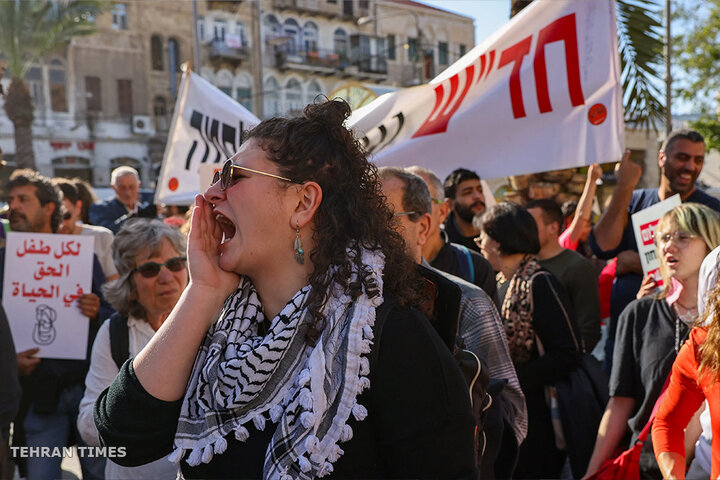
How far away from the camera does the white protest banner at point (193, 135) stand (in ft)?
24.8

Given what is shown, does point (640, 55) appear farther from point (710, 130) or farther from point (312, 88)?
point (312, 88)

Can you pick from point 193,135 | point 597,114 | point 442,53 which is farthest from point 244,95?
point 597,114

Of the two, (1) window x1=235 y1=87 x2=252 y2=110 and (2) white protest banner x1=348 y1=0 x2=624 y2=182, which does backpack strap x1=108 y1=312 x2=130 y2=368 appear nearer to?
(2) white protest banner x1=348 y1=0 x2=624 y2=182

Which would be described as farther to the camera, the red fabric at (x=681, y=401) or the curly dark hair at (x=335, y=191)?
the red fabric at (x=681, y=401)

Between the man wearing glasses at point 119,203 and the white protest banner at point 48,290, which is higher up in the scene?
the man wearing glasses at point 119,203

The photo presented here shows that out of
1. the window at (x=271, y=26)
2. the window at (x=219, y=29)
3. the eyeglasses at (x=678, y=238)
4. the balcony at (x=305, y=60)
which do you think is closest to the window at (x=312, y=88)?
→ the balcony at (x=305, y=60)

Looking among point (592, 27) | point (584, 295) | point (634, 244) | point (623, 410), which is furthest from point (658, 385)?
point (592, 27)

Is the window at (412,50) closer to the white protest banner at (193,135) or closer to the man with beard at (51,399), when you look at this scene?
the white protest banner at (193,135)

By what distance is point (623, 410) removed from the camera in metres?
3.34

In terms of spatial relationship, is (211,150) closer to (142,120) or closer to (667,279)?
(667,279)

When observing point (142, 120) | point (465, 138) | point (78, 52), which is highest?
point (78, 52)

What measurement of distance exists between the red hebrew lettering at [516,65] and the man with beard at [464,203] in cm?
52

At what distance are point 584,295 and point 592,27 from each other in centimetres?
170

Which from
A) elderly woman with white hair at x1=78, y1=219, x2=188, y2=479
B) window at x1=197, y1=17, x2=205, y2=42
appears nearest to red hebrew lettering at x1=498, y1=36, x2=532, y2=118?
elderly woman with white hair at x1=78, y1=219, x2=188, y2=479
